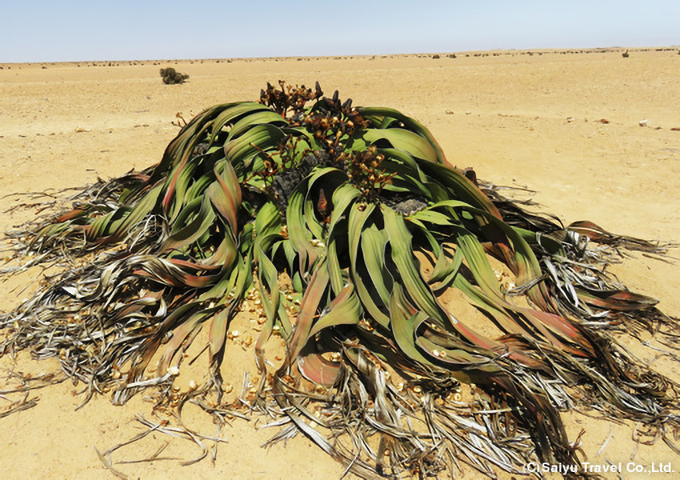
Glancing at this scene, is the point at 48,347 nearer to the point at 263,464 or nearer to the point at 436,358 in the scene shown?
the point at 263,464

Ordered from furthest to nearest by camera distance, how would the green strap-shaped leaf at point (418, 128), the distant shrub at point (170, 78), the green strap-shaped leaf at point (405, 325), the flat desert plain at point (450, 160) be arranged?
the distant shrub at point (170, 78) < the green strap-shaped leaf at point (418, 128) < the green strap-shaped leaf at point (405, 325) < the flat desert plain at point (450, 160)

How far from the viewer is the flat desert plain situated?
5.17 feet

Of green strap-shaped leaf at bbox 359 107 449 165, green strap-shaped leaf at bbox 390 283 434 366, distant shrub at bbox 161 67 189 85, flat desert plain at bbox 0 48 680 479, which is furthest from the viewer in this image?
distant shrub at bbox 161 67 189 85

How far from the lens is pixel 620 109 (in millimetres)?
8430

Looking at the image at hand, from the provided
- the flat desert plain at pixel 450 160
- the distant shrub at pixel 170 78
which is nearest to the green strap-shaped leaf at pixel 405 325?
the flat desert plain at pixel 450 160

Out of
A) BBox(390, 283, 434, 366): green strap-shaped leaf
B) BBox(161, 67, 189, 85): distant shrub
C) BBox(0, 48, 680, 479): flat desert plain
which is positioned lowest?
BBox(161, 67, 189, 85): distant shrub

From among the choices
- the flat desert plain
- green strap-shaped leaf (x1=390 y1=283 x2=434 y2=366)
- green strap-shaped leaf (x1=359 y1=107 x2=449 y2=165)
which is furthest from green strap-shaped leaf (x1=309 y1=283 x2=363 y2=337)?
green strap-shaped leaf (x1=359 y1=107 x2=449 y2=165)

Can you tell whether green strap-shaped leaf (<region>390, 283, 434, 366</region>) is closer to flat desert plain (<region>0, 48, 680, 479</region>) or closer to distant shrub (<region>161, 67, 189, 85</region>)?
flat desert plain (<region>0, 48, 680, 479</region>)

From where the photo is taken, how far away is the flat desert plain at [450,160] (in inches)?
62.0

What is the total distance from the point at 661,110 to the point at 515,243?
319 inches

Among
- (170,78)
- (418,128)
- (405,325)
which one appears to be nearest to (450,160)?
(418,128)

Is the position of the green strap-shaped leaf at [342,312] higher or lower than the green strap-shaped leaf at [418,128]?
lower

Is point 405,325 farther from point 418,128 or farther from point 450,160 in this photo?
point 450,160

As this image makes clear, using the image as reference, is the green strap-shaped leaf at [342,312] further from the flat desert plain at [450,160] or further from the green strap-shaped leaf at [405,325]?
the flat desert plain at [450,160]
